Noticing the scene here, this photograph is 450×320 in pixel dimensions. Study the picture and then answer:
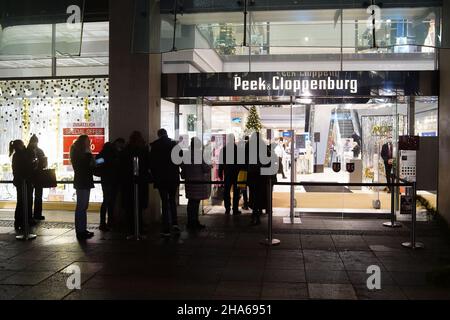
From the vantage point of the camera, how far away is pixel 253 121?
39.2ft

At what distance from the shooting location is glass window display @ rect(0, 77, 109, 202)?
11508mm

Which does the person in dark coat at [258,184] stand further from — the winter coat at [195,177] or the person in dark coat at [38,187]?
the person in dark coat at [38,187]

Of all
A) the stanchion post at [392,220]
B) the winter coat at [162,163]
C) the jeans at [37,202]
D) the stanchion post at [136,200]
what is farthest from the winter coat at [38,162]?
the stanchion post at [392,220]

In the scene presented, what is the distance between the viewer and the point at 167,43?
7.59 metres

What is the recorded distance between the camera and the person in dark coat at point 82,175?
8.52m

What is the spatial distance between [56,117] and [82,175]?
371cm

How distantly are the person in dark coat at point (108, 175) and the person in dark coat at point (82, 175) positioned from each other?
2.22ft

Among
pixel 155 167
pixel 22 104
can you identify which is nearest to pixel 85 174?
pixel 155 167

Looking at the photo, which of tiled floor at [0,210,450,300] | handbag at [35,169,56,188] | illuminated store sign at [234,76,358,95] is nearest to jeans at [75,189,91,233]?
tiled floor at [0,210,450,300]

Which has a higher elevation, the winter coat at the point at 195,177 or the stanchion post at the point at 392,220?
the winter coat at the point at 195,177

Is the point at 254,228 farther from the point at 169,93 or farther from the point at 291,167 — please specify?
the point at 169,93

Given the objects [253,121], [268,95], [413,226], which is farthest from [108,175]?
[413,226]

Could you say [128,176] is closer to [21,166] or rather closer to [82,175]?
[82,175]
